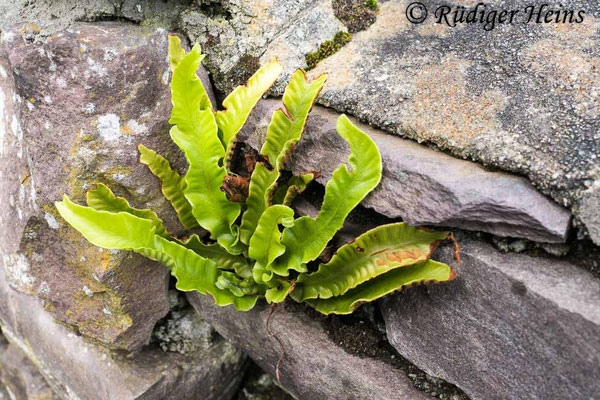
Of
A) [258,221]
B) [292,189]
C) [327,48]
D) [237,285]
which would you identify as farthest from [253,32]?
[237,285]

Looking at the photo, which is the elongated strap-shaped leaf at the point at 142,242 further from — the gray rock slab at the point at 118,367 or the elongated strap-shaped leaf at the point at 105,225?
the gray rock slab at the point at 118,367

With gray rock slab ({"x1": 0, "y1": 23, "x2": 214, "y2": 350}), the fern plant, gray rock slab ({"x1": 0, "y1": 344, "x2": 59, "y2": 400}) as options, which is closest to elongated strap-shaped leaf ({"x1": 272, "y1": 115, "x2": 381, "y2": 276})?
the fern plant

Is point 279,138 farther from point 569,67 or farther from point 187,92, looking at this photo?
point 569,67

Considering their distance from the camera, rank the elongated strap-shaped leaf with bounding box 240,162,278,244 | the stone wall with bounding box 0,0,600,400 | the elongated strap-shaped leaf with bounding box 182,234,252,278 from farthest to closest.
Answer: the elongated strap-shaped leaf with bounding box 182,234,252,278
the elongated strap-shaped leaf with bounding box 240,162,278,244
the stone wall with bounding box 0,0,600,400

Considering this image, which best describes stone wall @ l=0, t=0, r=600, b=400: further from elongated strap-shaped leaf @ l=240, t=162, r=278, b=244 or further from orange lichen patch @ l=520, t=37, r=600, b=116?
elongated strap-shaped leaf @ l=240, t=162, r=278, b=244

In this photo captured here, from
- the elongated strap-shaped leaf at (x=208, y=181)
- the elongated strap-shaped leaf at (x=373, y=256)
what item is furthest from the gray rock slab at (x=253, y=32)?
the elongated strap-shaped leaf at (x=373, y=256)

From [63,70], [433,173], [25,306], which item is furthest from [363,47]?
[25,306]
